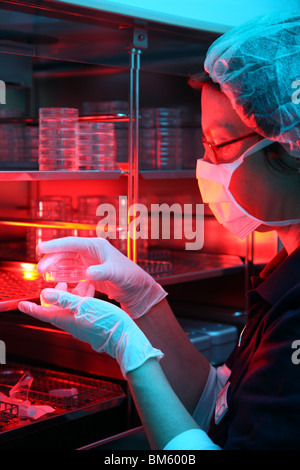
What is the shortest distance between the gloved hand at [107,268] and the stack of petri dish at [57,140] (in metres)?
0.49

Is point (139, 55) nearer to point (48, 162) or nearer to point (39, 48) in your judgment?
point (39, 48)

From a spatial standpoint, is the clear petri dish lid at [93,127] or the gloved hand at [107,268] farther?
the clear petri dish lid at [93,127]

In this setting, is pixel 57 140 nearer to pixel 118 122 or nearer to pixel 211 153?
pixel 118 122

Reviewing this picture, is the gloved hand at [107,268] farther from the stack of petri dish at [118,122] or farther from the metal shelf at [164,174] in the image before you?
the stack of petri dish at [118,122]

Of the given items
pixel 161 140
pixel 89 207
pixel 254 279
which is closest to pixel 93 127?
pixel 161 140

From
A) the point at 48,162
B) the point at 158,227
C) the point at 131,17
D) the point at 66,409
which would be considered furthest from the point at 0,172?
the point at 158,227

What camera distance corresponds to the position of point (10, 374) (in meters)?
2.36

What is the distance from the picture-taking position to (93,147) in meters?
2.28

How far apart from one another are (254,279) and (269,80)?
1.87ft

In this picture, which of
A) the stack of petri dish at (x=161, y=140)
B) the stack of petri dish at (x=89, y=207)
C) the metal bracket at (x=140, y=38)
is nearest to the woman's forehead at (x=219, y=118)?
the metal bracket at (x=140, y=38)

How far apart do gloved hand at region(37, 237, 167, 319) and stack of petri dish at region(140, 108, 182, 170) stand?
936 millimetres

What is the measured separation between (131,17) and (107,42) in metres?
0.17

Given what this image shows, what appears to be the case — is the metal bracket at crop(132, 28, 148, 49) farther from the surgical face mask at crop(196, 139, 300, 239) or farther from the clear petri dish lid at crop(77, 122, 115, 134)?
the surgical face mask at crop(196, 139, 300, 239)

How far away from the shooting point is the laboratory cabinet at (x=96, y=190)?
6.77ft
